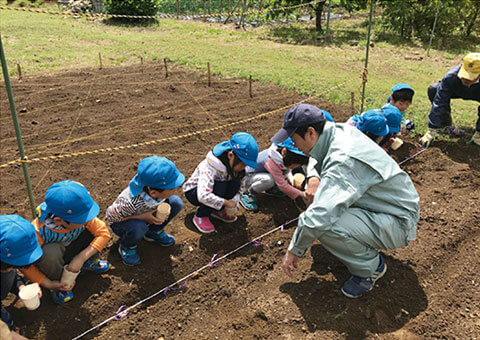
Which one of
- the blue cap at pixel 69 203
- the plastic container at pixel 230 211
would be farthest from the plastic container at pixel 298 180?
the blue cap at pixel 69 203

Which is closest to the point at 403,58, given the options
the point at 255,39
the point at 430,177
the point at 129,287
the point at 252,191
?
the point at 255,39

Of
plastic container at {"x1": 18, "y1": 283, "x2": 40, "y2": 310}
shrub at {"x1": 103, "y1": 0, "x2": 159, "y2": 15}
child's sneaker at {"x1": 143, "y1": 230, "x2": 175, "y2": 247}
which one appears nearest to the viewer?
plastic container at {"x1": 18, "y1": 283, "x2": 40, "y2": 310}

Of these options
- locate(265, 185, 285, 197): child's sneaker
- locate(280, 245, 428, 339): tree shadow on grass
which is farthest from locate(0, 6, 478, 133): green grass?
locate(280, 245, 428, 339): tree shadow on grass

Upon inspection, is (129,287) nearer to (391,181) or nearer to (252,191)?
(252,191)

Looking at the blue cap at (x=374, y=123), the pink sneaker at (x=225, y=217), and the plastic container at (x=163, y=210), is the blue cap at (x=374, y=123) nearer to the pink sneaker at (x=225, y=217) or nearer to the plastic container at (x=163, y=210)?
the pink sneaker at (x=225, y=217)

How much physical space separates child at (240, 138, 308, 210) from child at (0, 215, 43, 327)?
205cm

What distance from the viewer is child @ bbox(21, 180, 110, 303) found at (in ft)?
7.92

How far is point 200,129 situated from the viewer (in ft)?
18.3

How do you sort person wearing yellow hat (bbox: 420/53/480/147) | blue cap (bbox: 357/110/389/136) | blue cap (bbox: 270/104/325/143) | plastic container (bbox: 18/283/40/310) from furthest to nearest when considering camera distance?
person wearing yellow hat (bbox: 420/53/480/147) → blue cap (bbox: 357/110/389/136) → blue cap (bbox: 270/104/325/143) → plastic container (bbox: 18/283/40/310)

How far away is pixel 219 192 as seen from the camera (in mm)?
3402

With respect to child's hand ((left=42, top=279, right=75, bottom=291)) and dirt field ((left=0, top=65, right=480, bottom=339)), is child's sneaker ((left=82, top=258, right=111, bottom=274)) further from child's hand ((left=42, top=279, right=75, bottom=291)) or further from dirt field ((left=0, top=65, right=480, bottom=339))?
child's hand ((left=42, top=279, right=75, bottom=291))

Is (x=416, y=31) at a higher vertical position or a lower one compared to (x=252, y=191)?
higher

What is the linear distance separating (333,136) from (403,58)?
1012 cm

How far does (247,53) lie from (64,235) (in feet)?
29.9
